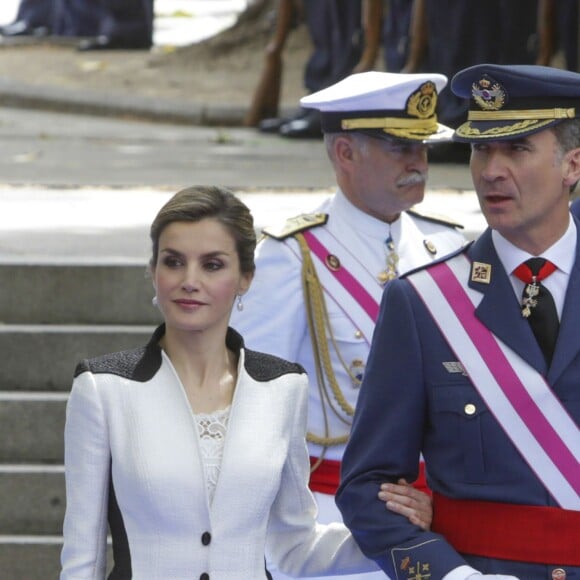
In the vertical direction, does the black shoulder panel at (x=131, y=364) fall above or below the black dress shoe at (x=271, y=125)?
above

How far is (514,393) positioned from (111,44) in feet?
52.4

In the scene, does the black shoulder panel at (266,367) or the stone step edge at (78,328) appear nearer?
the black shoulder panel at (266,367)

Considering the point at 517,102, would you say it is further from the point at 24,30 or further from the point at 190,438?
the point at 24,30

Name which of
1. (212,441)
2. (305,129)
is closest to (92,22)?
(305,129)

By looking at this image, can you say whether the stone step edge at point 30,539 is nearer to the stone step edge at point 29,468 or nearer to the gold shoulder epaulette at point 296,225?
the stone step edge at point 29,468

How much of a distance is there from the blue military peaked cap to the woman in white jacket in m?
0.51

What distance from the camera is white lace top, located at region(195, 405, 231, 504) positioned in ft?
12.7

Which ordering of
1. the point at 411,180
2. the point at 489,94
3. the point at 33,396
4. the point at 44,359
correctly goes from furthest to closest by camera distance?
the point at 44,359 → the point at 33,396 → the point at 411,180 → the point at 489,94

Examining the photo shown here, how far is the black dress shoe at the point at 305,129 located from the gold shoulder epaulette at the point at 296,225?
7.84 m

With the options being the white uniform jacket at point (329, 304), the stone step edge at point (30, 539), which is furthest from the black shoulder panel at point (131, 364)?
the stone step edge at point (30, 539)

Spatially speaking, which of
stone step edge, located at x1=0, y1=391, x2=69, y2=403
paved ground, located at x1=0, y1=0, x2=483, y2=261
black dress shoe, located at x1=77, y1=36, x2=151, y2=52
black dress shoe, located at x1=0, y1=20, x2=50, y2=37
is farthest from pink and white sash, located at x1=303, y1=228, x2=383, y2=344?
black dress shoe, located at x1=0, y1=20, x2=50, y2=37

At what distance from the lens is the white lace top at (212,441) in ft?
12.7

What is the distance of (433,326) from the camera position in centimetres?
391

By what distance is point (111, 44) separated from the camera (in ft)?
63.9
